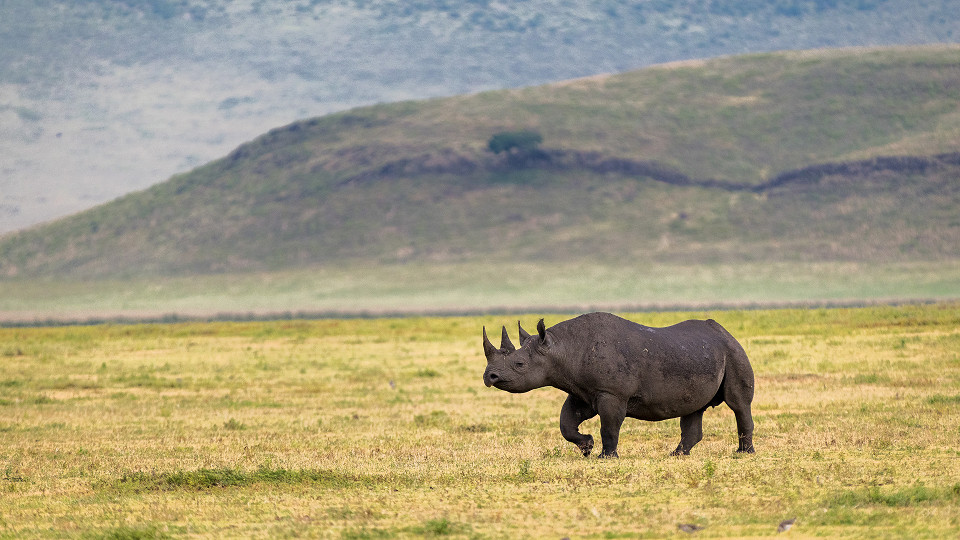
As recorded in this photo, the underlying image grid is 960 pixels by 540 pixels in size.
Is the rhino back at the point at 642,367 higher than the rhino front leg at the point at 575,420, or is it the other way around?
the rhino back at the point at 642,367

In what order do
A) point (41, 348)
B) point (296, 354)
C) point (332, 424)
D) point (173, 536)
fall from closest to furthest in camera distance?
point (173, 536) < point (332, 424) < point (296, 354) < point (41, 348)

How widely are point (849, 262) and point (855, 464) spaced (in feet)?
407

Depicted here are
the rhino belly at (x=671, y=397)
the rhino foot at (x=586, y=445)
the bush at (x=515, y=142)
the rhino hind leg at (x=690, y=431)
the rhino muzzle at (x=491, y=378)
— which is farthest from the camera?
the bush at (x=515, y=142)

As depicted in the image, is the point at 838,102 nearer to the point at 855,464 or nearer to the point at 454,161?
the point at 454,161

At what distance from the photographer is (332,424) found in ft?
87.8

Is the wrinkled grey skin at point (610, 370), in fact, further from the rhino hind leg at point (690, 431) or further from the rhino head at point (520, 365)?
the rhino hind leg at point (690, 431)

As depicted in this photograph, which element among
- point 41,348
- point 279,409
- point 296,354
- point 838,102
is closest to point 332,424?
point 279,409

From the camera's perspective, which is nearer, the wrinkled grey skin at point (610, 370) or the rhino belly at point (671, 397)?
the wrinkled grey skin at point (610, 370)

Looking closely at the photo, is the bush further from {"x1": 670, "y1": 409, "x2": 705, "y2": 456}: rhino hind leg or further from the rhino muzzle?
the rhino muzzle

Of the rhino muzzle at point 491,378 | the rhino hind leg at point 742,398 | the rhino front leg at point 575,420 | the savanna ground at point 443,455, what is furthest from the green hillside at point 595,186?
the rhino muzzle at point 491,378

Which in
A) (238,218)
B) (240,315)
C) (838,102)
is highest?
(838,102)

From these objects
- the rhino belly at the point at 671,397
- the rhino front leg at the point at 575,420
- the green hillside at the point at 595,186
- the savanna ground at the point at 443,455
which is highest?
the green hillside at the point at 595,186

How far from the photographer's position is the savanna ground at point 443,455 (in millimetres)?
13742

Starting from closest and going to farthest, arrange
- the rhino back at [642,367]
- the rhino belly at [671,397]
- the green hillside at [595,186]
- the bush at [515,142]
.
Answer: the rhino back at [642,367] → the rhino belly at [671,397] → the green hillside at [595,186] → the bush at [515,142]
